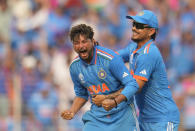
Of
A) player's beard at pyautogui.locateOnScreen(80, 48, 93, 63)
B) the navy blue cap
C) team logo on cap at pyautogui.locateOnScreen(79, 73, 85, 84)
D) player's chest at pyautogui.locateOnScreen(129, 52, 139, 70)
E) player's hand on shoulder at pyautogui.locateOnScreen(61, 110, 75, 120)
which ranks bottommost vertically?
player's hand on shoulder at pyautogui.locateOnScreen(61, 110, 75, 120)

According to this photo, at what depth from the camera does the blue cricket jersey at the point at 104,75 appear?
5.19 m

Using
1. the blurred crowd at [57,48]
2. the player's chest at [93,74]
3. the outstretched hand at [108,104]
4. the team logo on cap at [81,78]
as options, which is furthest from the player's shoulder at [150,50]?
the blurred crowd at [57,48]

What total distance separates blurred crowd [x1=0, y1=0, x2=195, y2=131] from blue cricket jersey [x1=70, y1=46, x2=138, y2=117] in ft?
15.9

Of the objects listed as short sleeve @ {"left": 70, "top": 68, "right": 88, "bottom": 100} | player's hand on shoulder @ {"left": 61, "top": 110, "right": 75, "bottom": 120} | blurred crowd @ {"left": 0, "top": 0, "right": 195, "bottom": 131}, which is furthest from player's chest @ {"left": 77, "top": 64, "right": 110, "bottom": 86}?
blurred crowd @ {"left": 0, "top": 0, "right": 195, "bottom": 131}

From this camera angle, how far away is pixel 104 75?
5.29m

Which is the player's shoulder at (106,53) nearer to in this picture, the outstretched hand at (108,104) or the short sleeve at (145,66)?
the short sleeve at (145,66)

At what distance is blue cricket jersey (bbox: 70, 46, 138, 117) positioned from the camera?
Answer: 204 inches

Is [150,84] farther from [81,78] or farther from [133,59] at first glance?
[81,78]

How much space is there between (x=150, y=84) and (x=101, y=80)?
754 millimetres

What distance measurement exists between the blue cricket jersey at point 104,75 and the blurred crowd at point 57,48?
485 centimetres

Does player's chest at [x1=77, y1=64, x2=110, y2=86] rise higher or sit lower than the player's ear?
lower

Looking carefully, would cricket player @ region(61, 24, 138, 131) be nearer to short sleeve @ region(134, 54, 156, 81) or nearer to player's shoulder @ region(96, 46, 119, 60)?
player's shoulder @ region(96, 46, 119, 60)

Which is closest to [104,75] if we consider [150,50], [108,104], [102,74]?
[102,74]

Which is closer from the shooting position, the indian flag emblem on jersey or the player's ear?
the indian flag emblem on jersey
